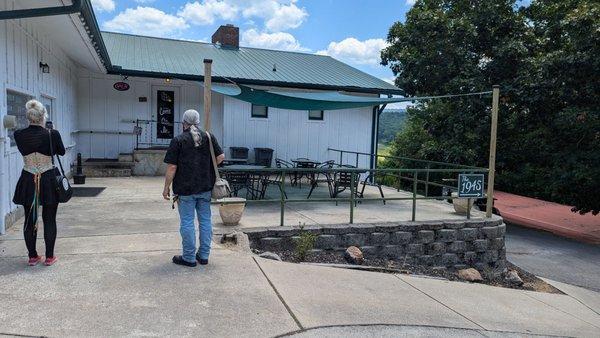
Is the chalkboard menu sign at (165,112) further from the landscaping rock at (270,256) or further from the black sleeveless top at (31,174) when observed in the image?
the black sleeveless top at (31,174)

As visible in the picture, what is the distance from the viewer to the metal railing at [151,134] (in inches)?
532

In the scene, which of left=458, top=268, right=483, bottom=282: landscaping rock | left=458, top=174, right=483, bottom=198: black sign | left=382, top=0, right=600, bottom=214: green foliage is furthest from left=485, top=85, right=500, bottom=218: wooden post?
left=382, top=0, right=600, bottom=214: green foliage

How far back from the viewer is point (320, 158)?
46.7 ft

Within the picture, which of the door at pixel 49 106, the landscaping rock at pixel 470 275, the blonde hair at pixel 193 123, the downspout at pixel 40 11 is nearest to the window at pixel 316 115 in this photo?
the door at pixel 49 106

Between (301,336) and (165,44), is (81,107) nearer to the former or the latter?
(165,44)

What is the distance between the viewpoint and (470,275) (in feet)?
24.5

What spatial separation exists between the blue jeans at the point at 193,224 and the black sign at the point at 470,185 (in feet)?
15.9

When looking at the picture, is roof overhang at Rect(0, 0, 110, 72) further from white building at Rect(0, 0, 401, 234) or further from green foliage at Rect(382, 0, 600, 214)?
green foliage at Rect(382, 0, 600, 214)

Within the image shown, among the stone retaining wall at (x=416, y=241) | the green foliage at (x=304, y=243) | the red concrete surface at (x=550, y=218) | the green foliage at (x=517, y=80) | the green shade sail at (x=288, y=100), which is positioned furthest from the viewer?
the red concrete surface at (x=550, y=218)

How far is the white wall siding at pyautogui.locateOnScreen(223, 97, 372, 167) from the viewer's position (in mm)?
13430

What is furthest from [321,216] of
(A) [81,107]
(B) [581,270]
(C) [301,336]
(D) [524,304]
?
(A) [81,107]

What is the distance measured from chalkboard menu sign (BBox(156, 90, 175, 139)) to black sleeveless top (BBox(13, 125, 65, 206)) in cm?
910

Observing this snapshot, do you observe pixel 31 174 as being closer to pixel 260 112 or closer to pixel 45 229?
pixel 45 229

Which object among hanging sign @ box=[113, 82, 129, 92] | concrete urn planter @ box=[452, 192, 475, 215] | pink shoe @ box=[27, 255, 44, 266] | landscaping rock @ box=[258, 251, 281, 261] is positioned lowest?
landscaping rock @ box=[258, 251, 281, 261]
